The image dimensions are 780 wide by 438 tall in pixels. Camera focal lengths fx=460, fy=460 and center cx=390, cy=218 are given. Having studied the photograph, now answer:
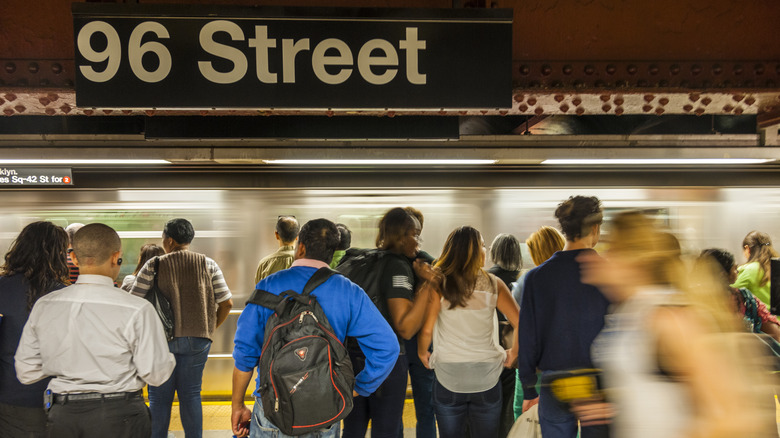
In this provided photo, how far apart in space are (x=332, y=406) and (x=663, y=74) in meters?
2.12

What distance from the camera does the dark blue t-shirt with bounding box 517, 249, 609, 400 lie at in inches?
83.4

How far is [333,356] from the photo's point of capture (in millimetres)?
1840

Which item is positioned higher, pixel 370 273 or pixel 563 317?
pixel 370 273

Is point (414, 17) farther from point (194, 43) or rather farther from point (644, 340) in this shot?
point (644, 340)

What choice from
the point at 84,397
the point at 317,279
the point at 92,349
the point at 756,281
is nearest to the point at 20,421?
the point at 84,397

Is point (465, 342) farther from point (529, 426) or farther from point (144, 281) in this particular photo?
point (144, 281)

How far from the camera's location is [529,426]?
7.91ft

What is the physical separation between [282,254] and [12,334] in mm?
1662

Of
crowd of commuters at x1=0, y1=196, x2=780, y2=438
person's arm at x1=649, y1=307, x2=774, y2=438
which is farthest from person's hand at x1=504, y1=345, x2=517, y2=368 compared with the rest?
person's arm at x1=649, y1=307, x2=774, y2=438

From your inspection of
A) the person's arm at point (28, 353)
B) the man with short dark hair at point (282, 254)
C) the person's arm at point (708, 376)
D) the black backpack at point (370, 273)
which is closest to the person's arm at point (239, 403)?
the black backpack at point (370, 273)

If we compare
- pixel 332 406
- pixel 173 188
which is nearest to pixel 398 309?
pixel 332 406

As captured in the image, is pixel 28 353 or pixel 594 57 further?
pixel 594 57

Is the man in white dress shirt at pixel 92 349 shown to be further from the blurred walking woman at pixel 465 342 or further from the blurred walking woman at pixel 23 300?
the blurred walking woman at pixel 465 342

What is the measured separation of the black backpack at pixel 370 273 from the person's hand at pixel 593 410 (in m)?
1.01
